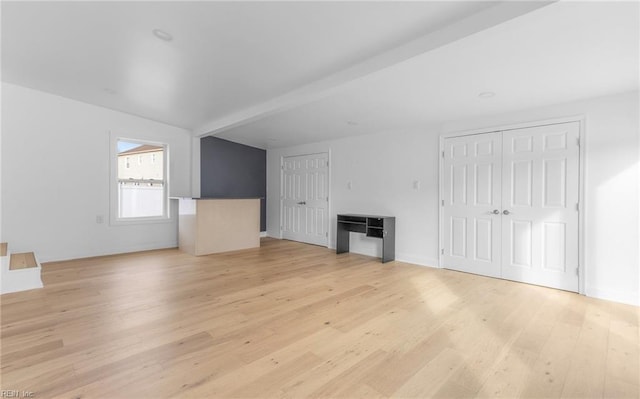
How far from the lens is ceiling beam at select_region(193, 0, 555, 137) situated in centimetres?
197

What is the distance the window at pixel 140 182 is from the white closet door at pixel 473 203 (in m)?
5.27

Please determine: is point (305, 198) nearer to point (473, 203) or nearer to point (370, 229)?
point (370, 229)

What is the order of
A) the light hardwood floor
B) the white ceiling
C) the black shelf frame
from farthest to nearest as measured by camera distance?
the black shelf frame
the white ceiling
the light hardwood floor

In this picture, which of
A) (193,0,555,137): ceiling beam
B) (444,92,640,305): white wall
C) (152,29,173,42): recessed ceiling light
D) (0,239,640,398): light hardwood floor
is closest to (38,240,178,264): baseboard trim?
(0,239,640,398): light hardwood floor

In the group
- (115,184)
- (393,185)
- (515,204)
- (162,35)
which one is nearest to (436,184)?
(393,185)

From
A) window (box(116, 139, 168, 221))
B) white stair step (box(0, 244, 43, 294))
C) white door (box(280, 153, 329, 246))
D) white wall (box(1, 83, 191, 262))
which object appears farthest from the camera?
white door (box(280, 153, 329, 246))

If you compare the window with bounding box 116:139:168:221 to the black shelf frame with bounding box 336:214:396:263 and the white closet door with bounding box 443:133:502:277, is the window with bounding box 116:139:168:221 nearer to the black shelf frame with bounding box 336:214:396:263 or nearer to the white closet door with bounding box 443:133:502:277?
the black shelf frame with bounding box 336:214:396:263

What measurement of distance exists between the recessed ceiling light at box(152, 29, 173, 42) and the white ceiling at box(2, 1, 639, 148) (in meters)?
0.04

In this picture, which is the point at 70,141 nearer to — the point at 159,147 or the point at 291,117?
the point at 159,147

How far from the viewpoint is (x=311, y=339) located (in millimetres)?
2305

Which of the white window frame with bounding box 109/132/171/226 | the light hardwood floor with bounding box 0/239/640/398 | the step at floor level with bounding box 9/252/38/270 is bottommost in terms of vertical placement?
the light hardwood floor with bounding box 0/239/640/398

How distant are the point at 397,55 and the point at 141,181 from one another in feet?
17.2

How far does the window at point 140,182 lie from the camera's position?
18.4 ft

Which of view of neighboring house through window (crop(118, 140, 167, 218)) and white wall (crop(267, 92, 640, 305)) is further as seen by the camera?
view of neighboring house through window (crop(118, 140, 167, 218))
